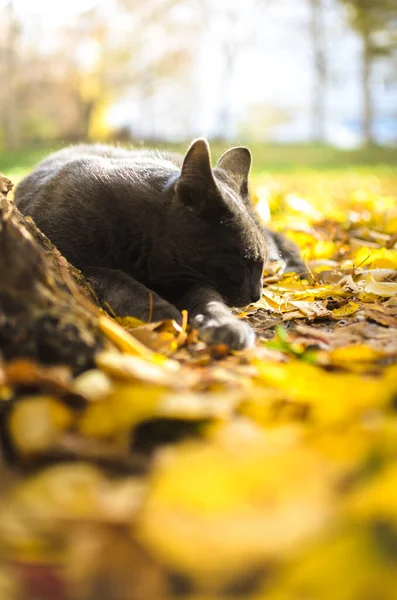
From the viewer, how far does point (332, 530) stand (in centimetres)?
76

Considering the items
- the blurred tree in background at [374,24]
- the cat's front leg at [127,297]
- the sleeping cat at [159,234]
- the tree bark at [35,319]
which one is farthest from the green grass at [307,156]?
the tree bark at [35,319]

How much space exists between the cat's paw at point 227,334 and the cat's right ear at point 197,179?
18.8 inches

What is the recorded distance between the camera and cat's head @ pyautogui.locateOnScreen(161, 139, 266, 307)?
2.14 meters

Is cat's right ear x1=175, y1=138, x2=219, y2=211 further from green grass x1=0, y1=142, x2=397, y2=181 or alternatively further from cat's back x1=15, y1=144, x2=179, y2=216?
green grass x1=0, y1=142, x2=397, y2=181

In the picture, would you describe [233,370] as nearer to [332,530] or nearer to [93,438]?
[93,438]

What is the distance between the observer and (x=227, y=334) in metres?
1.80

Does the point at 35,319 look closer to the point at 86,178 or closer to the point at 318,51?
the point at 86,178

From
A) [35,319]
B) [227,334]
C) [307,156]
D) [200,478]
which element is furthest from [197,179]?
[307,156]

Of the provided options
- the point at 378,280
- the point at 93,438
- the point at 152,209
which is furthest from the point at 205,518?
the point at 378,280

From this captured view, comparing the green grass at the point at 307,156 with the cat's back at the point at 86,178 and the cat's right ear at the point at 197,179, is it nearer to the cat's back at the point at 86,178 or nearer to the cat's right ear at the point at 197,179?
the cat's back at the point at 86,178

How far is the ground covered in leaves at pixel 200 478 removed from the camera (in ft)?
2.39

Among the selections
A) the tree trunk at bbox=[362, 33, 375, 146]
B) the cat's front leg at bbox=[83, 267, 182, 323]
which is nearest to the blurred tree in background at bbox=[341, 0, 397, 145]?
the tree trunk at bbox=[362, 33, 375, 146]

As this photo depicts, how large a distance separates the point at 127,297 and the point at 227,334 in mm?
480

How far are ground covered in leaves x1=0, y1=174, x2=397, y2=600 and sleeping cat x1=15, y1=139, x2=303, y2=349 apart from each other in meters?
0.60
